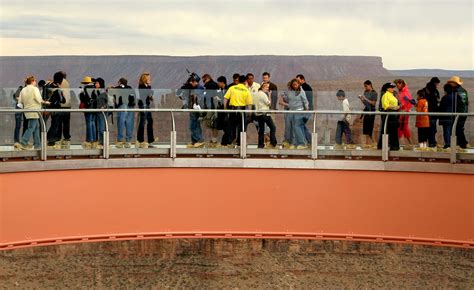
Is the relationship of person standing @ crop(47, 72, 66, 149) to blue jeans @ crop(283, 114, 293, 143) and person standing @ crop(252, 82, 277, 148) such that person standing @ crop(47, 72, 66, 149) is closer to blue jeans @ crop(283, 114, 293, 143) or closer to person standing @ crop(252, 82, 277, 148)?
person standing @ crop(252, 82, 277, 148)

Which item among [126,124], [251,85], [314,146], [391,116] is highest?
[251,85]


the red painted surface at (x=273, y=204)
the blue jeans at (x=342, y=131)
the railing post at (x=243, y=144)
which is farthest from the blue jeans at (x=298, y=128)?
the railing post at (x=243, y=144)

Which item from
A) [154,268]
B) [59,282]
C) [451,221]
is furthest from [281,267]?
[451,221]

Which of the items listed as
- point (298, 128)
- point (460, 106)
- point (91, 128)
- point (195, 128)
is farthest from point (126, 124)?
point (460, 106)

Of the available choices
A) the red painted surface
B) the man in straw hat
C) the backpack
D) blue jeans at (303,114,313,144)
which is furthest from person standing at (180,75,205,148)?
the man in straw hat

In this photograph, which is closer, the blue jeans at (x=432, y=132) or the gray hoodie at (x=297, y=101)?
the blue jeans at (x=432, y=132)

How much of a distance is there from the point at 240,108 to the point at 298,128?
1.40m

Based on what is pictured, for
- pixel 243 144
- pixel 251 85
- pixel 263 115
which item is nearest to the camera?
pixel 243 144

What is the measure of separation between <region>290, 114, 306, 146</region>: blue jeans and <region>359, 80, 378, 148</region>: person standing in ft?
4.29

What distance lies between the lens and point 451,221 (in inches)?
1126

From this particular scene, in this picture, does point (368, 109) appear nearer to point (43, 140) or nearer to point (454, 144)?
point (454, 144)

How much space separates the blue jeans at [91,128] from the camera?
29.3m

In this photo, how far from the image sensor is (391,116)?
2981cm

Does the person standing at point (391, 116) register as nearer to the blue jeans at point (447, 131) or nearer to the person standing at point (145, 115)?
the blue jeans at point (447, 131)
